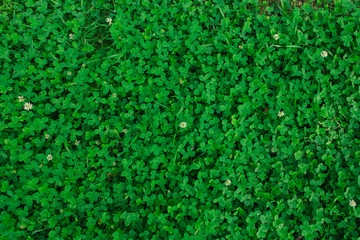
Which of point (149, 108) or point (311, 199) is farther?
point (149, 108)

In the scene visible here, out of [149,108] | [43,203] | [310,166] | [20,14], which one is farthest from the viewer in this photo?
[20,14]

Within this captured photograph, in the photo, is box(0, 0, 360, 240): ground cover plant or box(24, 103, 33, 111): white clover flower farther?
box(24, 103, 33, 111): white clover flower

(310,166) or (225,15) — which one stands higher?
(225,15)

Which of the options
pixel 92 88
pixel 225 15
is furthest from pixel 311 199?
pixel 92 88

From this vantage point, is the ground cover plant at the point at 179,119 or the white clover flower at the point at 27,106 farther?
the white clover flower at the point at 27,106

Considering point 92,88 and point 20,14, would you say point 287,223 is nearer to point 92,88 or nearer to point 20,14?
point 92,88

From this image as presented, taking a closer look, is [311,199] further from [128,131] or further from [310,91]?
[128,131]

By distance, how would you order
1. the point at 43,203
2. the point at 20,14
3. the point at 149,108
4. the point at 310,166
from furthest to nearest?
the point at 20,14
the point at 149,108
the point at 310,166
the point at 43,203

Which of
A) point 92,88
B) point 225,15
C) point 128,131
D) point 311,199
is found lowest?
point 311,199
